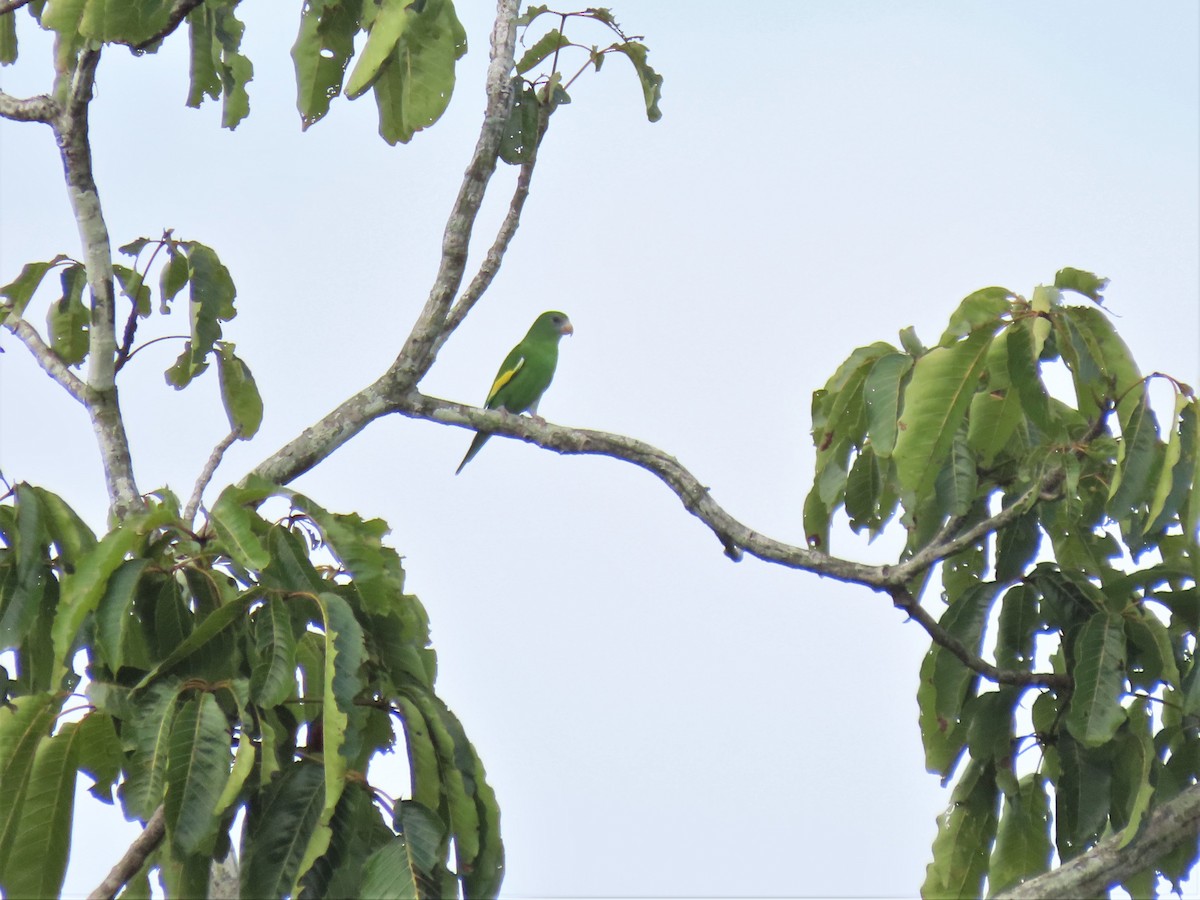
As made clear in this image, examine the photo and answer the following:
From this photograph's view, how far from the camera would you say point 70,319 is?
4488 mm

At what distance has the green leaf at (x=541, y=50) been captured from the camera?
4379 millimetres

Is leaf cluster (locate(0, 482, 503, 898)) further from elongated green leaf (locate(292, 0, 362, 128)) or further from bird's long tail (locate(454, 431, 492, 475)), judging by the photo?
bird's long tail (locate(454, 431, 492, 475))

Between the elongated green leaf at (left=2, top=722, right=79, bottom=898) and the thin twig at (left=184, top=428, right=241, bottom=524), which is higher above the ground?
the thin twig at (left=184, top=428, right=241, bottom=524)

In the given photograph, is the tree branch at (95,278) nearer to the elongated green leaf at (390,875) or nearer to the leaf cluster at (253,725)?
the leaf cluster at (253,725)

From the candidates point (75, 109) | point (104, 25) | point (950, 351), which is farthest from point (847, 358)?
point (75, 109)

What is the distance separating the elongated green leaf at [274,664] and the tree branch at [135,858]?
35cm

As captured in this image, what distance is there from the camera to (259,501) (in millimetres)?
2670

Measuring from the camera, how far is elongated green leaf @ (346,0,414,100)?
2.84m

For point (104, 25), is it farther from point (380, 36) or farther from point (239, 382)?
point (239, 382)

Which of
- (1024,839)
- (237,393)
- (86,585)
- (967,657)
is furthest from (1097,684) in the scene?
(237,393)

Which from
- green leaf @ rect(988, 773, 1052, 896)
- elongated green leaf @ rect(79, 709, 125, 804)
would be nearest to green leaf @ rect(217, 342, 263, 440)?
elongated green leaf @ rect(79, 709, 125, 804)

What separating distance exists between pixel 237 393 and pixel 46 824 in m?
2.46

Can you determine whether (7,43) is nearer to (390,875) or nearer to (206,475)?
(206,475)

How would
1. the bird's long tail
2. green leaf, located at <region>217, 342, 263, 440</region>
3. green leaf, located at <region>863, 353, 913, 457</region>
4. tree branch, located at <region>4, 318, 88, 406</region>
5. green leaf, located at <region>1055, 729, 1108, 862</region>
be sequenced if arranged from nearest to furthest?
green leaf, located at <region>863, 353, 913, 457</region> < green leaf, located at <region>1055, 729, 1108, 862</region> < tree branch, located at <region>4, 318, 88, 406</region> < green leaf, located at <region>217, 342, 263, 440</region> < the bird's long tail
